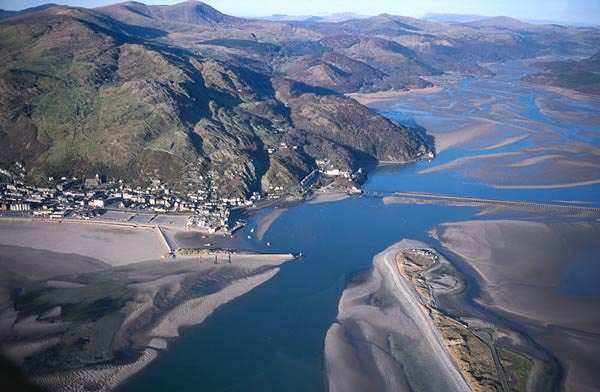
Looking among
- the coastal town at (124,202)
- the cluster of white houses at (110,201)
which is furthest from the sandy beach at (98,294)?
the cluster of white houses at (110,201)

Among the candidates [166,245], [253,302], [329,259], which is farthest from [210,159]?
[253,302]

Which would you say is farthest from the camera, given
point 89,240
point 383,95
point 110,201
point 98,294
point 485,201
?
point 383,95

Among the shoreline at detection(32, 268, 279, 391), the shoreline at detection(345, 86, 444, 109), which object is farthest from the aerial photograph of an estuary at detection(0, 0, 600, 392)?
the shoreline at detection(345, 86, 444, 109)

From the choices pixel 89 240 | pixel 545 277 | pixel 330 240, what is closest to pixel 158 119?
pixel 89 240

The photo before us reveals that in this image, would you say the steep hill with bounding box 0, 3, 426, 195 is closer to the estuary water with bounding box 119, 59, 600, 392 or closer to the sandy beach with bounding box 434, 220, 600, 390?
the estuary water with bounding box 119, 59, 600, 392

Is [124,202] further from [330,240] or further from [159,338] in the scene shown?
[159,338]

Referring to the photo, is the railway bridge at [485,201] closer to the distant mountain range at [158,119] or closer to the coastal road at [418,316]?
the distant mountain range at [158,119]
